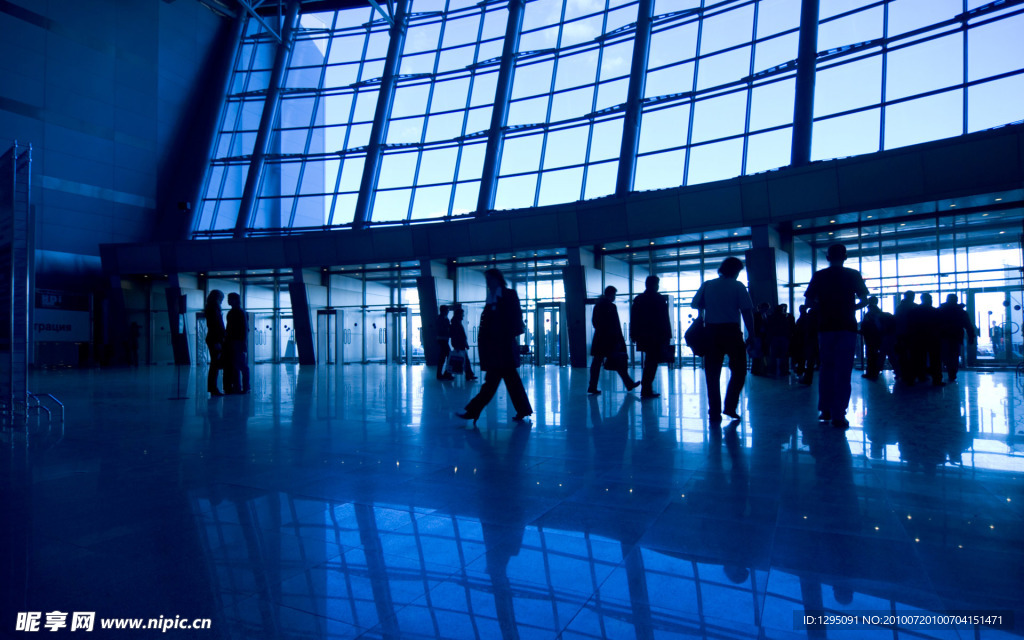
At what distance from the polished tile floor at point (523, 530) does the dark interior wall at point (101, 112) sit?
68.4 feet

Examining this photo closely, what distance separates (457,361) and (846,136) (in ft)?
34.9

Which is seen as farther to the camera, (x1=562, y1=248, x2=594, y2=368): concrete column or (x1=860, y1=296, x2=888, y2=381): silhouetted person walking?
(x1=562, y1=248, x2=594, y2=368): concrete column

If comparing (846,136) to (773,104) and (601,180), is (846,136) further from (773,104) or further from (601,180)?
(601,180)

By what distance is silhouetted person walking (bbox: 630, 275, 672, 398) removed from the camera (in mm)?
7938

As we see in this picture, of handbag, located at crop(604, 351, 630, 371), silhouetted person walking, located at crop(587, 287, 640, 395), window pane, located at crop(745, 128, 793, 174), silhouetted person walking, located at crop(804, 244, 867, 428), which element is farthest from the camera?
window pane, located at crop(745, 128, 793, 174)

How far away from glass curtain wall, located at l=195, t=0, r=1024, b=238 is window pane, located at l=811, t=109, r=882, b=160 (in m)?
0.04

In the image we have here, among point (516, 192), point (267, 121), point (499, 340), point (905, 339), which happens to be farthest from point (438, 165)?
point (499, 340)

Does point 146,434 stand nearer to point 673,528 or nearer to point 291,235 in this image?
point 673,528

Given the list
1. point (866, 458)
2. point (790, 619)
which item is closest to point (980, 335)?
point (866, 458)

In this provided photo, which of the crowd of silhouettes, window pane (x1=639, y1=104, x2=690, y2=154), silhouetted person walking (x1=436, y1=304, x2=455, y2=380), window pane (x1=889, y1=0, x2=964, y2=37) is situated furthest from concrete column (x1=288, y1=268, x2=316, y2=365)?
window pane (x1=889, y1=0, x2=964, y2=37)

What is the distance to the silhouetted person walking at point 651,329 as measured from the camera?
7938 mm

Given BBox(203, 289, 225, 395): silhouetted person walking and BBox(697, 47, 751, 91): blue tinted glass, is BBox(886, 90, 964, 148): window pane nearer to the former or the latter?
BBox(697, 47, 751, 91): blue tinted glass

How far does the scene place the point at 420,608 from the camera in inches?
70.7

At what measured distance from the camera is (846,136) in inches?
587
